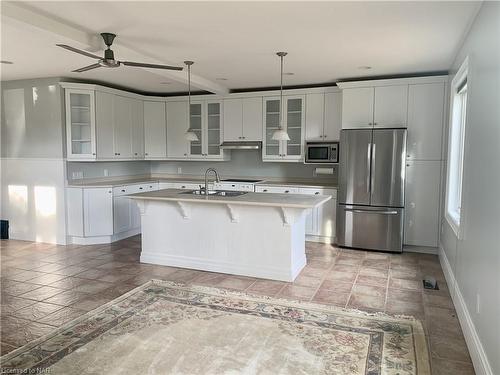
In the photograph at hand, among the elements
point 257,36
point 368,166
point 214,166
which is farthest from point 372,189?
point 214,166

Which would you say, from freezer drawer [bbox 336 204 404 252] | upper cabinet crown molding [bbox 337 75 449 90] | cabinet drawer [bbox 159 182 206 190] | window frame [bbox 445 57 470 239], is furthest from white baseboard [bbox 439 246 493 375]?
cabinet drawer [bbox 159 182 206 190]

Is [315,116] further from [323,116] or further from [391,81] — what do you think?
[391,81]

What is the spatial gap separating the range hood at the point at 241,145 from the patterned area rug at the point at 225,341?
332 cm

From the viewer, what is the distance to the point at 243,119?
6566 mm

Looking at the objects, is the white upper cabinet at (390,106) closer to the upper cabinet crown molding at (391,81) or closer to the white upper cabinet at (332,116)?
the upper cabinet crown molding at (391,81)

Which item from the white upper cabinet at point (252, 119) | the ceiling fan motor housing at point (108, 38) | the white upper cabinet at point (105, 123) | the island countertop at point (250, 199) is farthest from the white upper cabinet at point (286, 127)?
the ceiling fan motor housing at point (108, 38)

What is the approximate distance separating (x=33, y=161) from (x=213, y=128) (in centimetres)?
293

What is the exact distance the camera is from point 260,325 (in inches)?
121

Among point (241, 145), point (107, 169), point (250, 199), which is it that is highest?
point (241, 145)

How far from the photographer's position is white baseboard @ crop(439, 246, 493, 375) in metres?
2.29

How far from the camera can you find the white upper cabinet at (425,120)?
513 centimetres

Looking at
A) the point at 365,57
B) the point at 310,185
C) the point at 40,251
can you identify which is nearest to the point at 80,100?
the point at 40,251

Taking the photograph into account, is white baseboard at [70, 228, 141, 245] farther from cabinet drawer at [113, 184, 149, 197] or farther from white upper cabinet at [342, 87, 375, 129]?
white upper cabinet at [342, 87, 375, 129]

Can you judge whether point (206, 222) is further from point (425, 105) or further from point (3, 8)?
point (425, 105)
